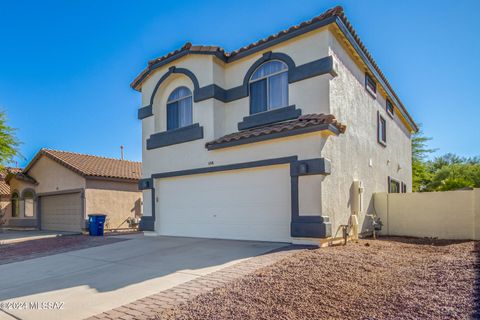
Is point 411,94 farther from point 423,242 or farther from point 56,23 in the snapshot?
point 56,23

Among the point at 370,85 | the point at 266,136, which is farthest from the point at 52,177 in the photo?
the point at 370,85

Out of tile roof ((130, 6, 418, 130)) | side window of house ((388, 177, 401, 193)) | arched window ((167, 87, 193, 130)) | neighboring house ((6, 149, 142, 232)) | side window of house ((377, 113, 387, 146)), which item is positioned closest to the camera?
tile roof ((130, 6, 418, 130))

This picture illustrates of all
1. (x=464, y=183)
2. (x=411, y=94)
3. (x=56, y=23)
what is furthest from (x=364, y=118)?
(x=411, y=94)

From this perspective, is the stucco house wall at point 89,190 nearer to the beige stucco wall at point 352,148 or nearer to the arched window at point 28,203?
the arched window at point 28,203

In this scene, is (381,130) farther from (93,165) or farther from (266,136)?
(93,165)

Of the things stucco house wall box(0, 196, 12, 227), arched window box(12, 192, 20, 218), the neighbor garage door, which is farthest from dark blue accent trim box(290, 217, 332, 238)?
stucco house wall box(0, 196, 12, 227)

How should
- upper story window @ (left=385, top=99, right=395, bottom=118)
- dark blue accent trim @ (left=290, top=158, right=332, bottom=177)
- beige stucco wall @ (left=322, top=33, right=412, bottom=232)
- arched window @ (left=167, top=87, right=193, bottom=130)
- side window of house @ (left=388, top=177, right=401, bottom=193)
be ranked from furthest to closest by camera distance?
upper story window @ (left=385, top=99, right=395, bottom=118) < side window of house @ (left=388, top=177, right=401, bottom=193) < arched window @ (left=167, top=87, right=193, bottom=130) < beige stucco wall @ (left=322, top=33, right=412, bottom=232) < dark blue accent trim @ (left=290, top=158, right=332, bottom=177)

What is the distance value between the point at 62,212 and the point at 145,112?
1046 cm

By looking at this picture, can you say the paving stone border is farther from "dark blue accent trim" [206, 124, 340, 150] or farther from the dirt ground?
"dark blue accent trim" [206, 124, 340, 150]

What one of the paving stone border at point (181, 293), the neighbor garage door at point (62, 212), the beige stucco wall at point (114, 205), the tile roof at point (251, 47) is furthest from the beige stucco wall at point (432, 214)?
the neighbor garage door at point (62, 212)

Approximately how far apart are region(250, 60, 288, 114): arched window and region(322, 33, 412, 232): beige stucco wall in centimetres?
183

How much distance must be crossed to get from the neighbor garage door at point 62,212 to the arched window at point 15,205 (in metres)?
4.08

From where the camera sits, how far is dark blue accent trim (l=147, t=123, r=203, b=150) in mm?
12844

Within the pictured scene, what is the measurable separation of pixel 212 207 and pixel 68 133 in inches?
896
